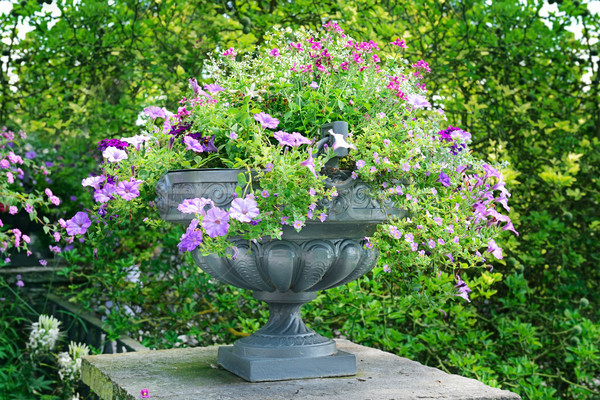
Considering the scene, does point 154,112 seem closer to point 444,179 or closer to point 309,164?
point 309,164

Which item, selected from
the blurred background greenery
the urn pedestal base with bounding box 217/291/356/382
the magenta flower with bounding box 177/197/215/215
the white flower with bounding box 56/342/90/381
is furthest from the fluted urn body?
the white flower with bounding box 56/342/90/381

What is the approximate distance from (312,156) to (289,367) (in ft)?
2.04

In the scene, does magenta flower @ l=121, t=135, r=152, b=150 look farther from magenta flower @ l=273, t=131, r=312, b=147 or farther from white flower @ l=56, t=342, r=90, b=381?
white flower @ l=56, t=342, r=90, b=381

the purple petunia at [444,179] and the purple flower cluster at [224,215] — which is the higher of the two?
the purple petunia at [444,179]

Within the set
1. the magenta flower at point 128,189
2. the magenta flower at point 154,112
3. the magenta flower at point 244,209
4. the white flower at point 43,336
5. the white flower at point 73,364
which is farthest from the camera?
the white flower at point 43,336

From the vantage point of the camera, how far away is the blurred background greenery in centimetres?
338

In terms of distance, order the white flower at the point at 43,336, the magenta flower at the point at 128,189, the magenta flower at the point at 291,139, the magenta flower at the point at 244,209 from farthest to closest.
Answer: the white flower at the point at 43,336 → the magenta flower at the point at 128,189 → the magenta flower at the point at 291,139 → the magenta flower at the point at 244,209

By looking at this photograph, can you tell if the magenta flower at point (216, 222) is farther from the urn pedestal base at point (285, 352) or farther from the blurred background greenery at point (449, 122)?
the blurred background greenery at point (449, 122)

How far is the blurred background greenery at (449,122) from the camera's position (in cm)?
338

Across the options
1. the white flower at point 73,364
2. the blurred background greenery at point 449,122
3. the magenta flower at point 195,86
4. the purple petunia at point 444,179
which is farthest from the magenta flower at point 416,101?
the white flower at point 73,364

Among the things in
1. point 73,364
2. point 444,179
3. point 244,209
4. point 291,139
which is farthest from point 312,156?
point 73,364

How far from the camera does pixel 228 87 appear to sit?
72.1 inches

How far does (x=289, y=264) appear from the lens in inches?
67.3

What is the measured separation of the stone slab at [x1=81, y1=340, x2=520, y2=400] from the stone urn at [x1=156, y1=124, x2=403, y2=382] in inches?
2.1
